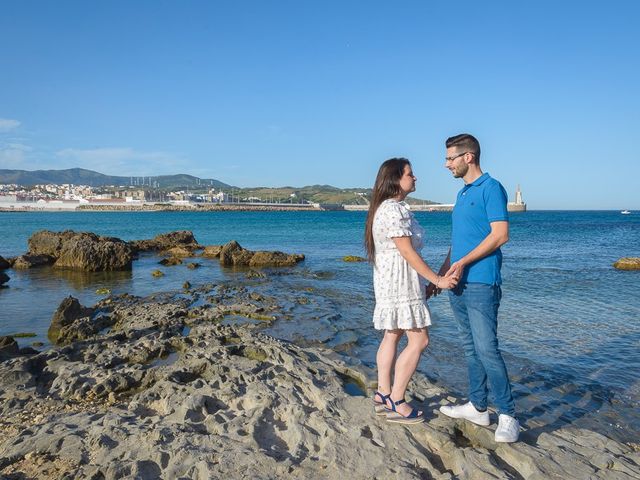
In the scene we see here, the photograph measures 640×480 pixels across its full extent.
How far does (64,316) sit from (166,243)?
2194cm

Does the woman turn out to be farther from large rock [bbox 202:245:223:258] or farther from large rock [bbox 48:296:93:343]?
large rock [bbox 202:245:223:258]

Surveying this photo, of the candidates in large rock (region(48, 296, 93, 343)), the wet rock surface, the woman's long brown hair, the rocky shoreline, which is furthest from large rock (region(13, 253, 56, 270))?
the woman's long brown hair

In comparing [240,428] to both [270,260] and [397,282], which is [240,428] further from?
[270,260]

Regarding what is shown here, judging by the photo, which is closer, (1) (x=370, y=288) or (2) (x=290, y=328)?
(2) (x=290, y=328)

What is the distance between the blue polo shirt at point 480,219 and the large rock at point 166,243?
2672cm

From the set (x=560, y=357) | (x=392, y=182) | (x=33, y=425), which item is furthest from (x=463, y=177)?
(x=560, y=357)

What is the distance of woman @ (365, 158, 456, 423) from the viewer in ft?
13.5

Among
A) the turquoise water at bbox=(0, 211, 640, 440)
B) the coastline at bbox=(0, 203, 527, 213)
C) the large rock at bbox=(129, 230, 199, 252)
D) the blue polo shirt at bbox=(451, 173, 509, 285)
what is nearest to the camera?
the blue polo shirt at bbox=(451, 173, 509, 285)

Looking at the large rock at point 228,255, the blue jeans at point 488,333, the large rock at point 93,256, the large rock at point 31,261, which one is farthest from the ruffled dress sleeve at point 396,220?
the large rock at point 31,261

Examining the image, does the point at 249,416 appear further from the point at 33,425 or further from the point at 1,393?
the point at 1,393

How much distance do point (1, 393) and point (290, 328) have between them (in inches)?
202

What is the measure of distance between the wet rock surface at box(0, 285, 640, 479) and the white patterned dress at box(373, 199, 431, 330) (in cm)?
95

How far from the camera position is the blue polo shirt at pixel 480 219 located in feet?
12.8

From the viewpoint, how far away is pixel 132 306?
458 inches
